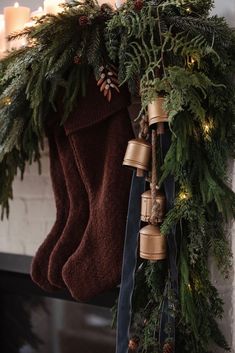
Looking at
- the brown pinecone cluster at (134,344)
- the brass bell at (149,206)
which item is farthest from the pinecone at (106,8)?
the brown pinecone cluster at (134,344)

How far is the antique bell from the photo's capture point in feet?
2.66

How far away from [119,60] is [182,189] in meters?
0.27

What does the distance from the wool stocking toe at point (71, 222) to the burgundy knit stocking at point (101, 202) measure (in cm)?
4

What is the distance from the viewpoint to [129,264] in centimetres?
85

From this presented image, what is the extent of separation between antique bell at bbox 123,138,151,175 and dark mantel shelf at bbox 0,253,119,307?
0.49 metres

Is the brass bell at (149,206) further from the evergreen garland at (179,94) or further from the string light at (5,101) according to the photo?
the string light at (5,101)

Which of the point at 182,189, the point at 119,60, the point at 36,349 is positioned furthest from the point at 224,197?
the point at 36,349

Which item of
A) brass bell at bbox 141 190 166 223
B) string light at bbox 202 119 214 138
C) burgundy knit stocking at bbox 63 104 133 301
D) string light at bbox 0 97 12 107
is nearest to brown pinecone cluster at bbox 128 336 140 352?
burgundy knit stocking at bbox 63 104 133 301

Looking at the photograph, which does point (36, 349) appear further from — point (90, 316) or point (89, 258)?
point (89, 258)

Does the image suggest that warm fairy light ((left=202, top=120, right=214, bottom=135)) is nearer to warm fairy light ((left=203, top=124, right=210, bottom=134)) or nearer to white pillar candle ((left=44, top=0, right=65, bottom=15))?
warm fairy light ((left=203, top=124, right=210, bottom=134))

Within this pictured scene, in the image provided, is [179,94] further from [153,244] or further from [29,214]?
[29,214]

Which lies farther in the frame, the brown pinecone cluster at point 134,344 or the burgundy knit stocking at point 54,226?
the burgundy knit stocking at point 54,226

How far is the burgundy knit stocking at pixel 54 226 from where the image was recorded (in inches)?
41.9

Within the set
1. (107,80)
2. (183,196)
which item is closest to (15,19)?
(107,80)
